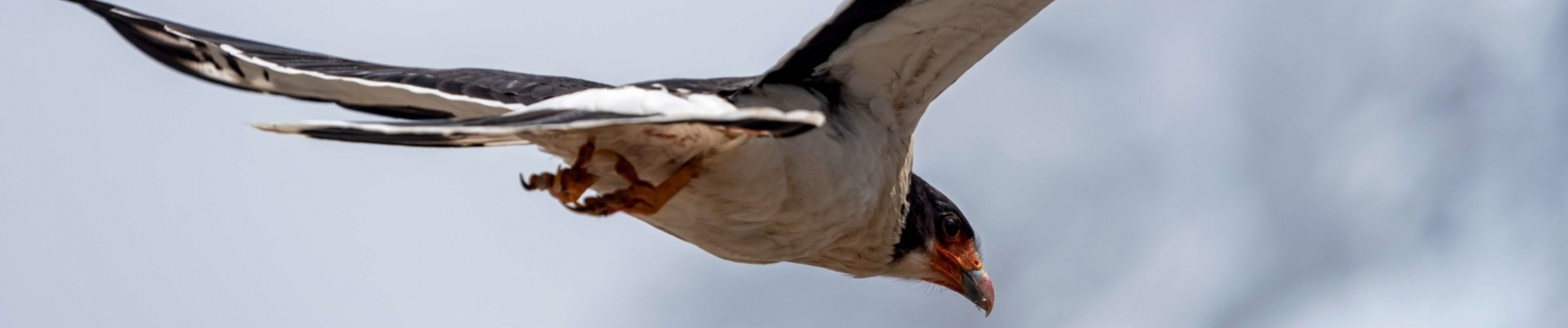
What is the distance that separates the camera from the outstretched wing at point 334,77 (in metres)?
4.82

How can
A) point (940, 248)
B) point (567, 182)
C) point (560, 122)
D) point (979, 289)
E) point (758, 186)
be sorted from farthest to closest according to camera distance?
point (979, 289)
point (940, 248)
point (758, 186)
point (567, 182)
point (560, 122)

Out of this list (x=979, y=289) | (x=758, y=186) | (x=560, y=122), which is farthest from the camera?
(x=979, y=289)

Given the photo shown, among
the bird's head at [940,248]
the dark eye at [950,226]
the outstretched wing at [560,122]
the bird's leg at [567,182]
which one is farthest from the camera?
the dark eye at [950,226]

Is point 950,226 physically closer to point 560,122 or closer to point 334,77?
point 334,77

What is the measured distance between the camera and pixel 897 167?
18.9 ft

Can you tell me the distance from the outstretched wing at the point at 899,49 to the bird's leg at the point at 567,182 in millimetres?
715

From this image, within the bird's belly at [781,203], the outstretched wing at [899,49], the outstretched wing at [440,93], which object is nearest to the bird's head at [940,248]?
the bird's belly at [781,203]

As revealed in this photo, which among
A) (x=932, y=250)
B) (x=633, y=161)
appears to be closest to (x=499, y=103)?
(x=633, y=161)

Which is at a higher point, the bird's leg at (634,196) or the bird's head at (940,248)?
the bird's head at (940,248)

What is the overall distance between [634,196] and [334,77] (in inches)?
44.8

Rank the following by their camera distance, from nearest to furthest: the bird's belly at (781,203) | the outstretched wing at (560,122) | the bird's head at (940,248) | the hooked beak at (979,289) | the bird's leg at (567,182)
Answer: the outstretched wing at (560,122) → the bird's leg at (567,182) → the bird's belly at (781,203) → the bird's head at (940,248) → the hooked beak at (979,289)

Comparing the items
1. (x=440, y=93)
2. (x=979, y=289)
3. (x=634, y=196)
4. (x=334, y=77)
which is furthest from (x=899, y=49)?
(x=979, y=289)

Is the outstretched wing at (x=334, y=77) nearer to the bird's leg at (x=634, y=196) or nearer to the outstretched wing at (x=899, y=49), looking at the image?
the bird's leg at (x=634, y=196)

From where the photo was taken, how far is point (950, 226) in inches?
272
